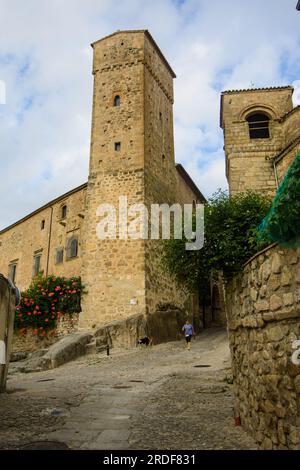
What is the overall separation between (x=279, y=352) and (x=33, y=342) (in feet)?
61.7

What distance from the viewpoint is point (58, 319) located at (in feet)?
65.5

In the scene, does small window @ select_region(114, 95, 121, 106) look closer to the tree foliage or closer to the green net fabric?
the tree foliage

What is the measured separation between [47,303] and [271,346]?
17.8 m

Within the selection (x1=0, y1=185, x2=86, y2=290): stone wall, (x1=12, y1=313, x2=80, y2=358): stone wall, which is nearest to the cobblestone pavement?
(x1=12, y1=313, x2=80, y2=358): stone wall

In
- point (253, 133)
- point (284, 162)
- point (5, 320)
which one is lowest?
point (5, 320)

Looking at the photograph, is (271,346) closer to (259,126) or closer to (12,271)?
(259,126)

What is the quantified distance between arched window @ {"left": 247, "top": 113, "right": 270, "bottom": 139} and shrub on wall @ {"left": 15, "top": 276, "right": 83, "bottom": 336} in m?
11.2

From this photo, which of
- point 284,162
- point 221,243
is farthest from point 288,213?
point 284,162

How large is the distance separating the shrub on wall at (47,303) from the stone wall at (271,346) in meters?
14.8

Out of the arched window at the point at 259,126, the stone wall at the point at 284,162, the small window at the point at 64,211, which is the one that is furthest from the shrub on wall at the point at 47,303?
the arched window at the point at 259,126

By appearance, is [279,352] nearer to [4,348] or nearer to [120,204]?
[4,348]

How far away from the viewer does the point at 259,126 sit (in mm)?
17844

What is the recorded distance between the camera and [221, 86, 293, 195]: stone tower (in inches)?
632
